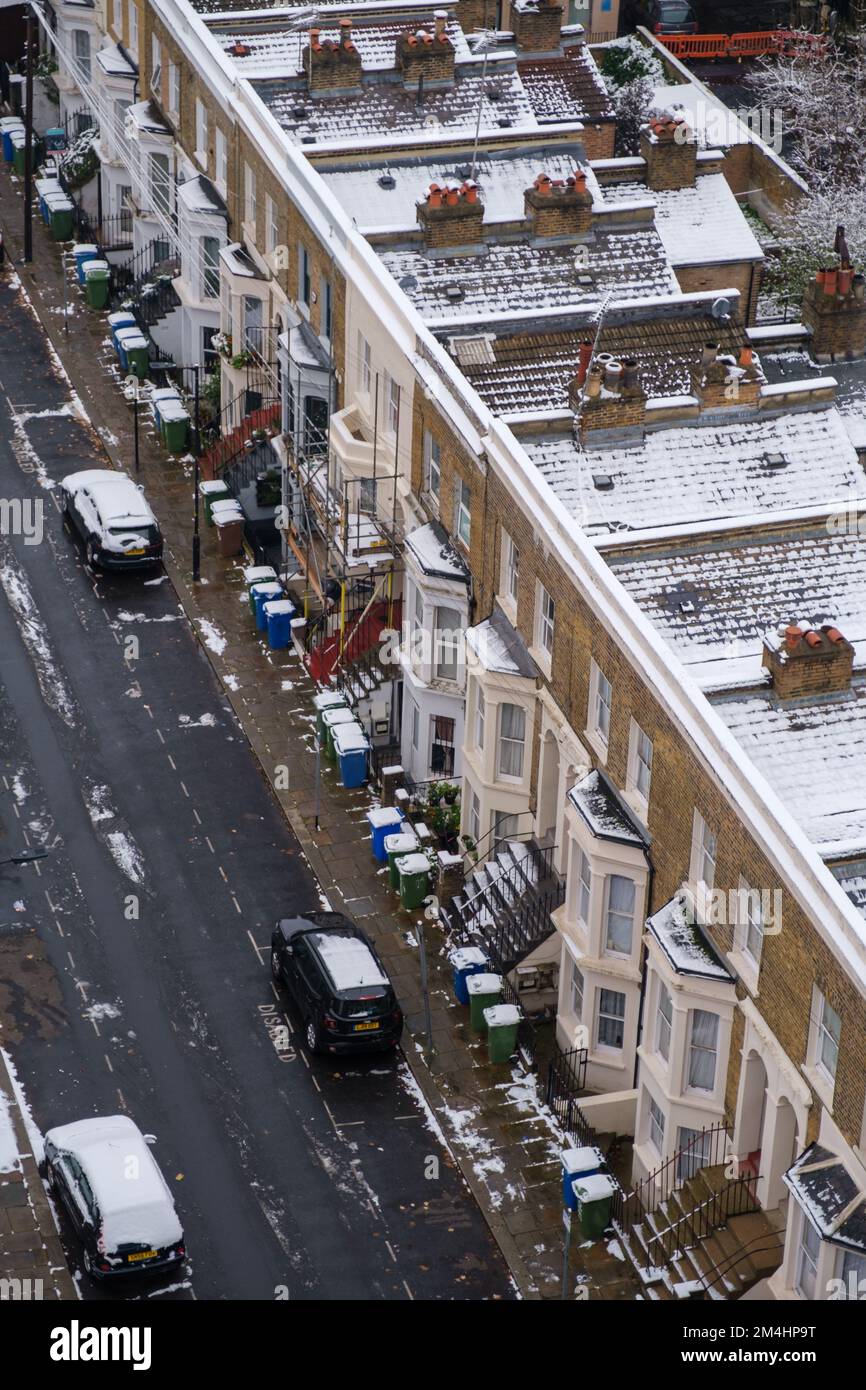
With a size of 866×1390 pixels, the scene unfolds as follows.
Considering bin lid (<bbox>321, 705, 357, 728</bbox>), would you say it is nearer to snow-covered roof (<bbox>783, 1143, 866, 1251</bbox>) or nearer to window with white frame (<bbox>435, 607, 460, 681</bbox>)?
window with white frame (<bbox>435, 607, 460, 681</bbox>)

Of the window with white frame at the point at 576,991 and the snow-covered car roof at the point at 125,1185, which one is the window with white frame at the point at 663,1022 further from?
the snow-covered car roof at the point at 125,1185

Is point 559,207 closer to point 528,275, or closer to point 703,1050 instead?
point 528,275

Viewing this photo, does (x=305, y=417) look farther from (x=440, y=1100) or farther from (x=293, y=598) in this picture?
(x=440, y=1100)

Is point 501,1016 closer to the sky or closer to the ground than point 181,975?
closer to the sky

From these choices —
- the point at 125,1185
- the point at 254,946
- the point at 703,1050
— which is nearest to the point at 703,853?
the point at 703,1050

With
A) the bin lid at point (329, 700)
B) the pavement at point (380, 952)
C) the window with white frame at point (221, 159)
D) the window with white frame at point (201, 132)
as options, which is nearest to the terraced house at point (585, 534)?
the window with white frame at point (201, 132)

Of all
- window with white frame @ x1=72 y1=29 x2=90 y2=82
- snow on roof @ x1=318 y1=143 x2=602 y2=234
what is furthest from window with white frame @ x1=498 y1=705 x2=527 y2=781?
window with white frame @ x1=72 y1=29 x2=90 y2=82
